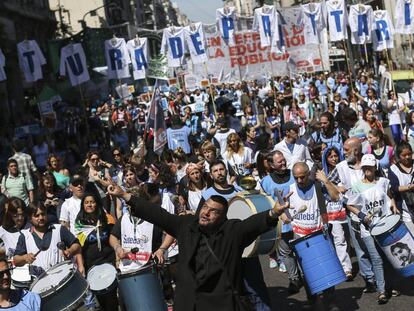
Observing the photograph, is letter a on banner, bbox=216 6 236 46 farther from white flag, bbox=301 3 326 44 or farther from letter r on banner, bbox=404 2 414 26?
letter r on banner, bbox=404 2 414 26

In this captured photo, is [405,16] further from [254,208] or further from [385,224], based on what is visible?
[254,208]

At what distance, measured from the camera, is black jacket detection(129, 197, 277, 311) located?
4973mm

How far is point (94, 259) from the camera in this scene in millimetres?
6852

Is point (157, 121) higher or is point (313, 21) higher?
point (313, 21)

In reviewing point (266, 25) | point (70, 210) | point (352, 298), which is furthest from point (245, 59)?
point (352, 298)

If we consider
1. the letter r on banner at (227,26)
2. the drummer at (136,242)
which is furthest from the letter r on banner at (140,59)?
the drummer at (136,242)

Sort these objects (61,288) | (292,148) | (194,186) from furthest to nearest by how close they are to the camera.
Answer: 1. (292,148)
2. (194,186)
3. (61,288)

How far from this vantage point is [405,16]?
1850cm

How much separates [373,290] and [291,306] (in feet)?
2.73

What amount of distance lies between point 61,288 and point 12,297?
0.63 m

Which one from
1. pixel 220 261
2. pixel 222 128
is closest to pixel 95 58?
pixel 222 128

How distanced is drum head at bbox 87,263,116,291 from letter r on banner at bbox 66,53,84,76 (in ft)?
46.4

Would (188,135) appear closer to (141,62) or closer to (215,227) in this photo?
(141,62)

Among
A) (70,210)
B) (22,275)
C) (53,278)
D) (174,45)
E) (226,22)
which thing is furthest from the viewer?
(174,45)
